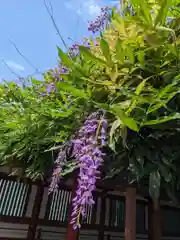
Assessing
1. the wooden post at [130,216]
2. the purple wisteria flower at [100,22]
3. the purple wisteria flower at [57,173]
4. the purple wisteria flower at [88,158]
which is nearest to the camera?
the purple wisteria flower at [88,158]

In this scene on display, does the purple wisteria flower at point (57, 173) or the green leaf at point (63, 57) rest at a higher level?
the green leaf at point (63, 57)

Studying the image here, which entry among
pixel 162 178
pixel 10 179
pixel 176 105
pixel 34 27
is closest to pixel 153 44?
pixel 176 105

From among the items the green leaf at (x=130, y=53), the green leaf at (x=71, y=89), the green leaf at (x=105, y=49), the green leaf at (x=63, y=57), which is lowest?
the green leaf at (x=71, y=89)

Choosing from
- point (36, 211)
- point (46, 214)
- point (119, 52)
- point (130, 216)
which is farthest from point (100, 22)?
point (46, 214)

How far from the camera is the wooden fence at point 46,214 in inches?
113

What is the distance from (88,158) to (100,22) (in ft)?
3.05

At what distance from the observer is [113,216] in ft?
12.3

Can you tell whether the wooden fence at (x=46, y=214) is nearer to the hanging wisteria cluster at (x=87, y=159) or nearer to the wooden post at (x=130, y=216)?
the wooden post at (x=130, y=216)

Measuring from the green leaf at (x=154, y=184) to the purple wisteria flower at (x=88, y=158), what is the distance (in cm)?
22

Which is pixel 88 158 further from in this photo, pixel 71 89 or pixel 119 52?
pixel 119 52

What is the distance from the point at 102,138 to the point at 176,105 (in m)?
0.33

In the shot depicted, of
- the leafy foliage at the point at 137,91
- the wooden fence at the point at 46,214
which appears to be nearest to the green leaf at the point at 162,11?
the leafy foliage at the point at 137,91

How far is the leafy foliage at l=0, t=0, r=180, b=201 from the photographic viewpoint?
0.91 metres

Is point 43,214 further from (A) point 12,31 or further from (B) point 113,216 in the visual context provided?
(A) point 12,31
